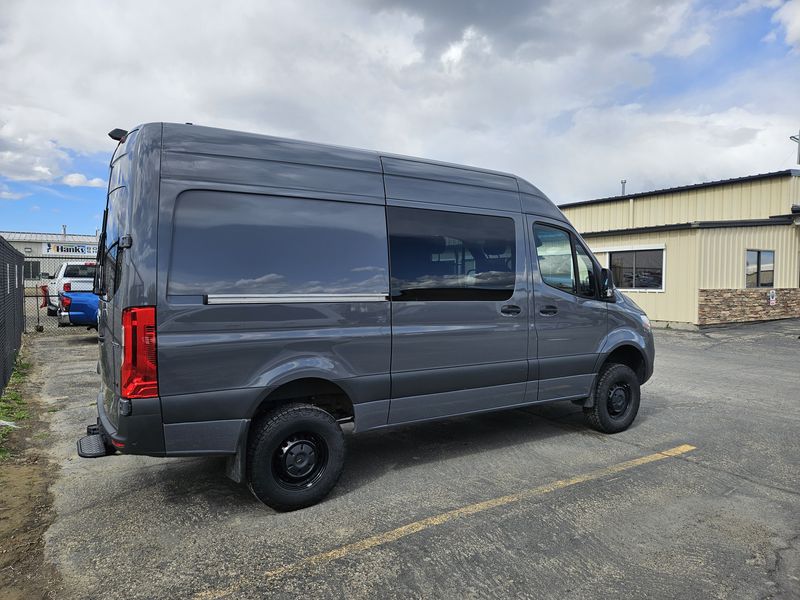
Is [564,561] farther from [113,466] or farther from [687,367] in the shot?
[687,367]

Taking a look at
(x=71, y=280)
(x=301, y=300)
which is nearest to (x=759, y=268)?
(x=301, y=300)

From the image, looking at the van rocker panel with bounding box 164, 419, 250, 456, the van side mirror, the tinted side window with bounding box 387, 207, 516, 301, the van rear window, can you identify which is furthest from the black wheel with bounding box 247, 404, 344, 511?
the van rear window

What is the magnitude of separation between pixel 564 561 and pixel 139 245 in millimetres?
3238

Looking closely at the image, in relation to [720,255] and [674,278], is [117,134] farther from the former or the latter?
[720,255]

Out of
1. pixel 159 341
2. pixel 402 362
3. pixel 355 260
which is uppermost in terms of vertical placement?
pixel 355 260

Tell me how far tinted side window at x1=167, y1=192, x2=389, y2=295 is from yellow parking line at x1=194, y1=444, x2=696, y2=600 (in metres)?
1.71

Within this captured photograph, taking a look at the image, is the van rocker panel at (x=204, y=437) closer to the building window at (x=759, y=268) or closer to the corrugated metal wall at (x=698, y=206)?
the building window at (x=759, y=268)

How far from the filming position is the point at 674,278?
17.0 metres

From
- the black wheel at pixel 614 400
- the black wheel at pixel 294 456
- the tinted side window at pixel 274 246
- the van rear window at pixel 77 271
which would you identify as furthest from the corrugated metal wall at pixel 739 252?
the van rear window at pixel 77 271

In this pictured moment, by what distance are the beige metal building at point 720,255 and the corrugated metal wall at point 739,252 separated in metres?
0.03

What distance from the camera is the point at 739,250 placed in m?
16.9

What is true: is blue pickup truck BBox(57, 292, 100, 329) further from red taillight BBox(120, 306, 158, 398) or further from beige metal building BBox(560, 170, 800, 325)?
beige metal building BBox(560, 170, 800, 325)

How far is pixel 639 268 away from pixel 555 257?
14745 millimetres

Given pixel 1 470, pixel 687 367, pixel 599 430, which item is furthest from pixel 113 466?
pixel 687 367
